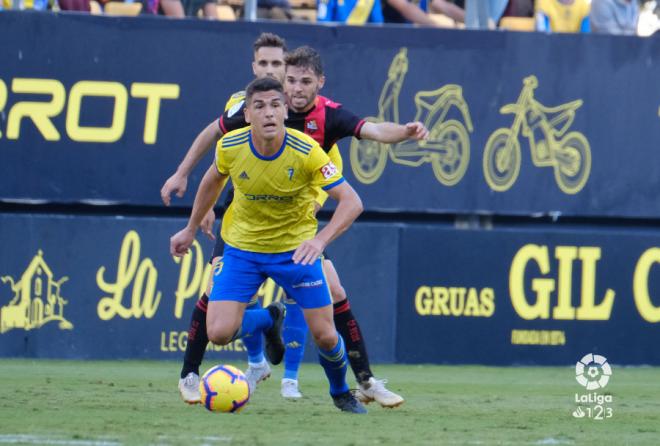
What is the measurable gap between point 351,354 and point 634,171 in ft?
20.1

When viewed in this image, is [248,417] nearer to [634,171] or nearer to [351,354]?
[351,354]

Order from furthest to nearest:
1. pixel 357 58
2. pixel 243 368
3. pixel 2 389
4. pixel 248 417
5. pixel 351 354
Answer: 1. pixel 357 58
2. pixel 243 368
3. pixel 2 389
4. pixel 351 354
5. pixel 248 417

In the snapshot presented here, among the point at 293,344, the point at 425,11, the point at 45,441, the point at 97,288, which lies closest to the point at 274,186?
the point at 293,344

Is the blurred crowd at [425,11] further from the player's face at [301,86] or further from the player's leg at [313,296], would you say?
the player's leg at [313,296]

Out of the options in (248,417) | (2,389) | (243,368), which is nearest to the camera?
(248,417)

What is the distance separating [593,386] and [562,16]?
410cm

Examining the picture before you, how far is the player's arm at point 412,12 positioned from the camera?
45.0ft

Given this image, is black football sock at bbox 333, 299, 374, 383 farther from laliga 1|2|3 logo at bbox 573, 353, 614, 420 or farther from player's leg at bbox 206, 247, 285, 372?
laliga 1|2|3 logo at bbox 573, 353, 614, 420

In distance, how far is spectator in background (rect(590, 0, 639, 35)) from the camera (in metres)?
13.9

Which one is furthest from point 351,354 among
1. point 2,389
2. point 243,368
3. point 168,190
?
point 243,368

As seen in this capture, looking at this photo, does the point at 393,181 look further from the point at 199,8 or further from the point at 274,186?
the point at 274,186

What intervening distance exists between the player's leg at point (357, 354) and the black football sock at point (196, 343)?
83cm

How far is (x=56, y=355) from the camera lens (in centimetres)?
A: 1284

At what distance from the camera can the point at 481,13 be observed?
13.7 m
